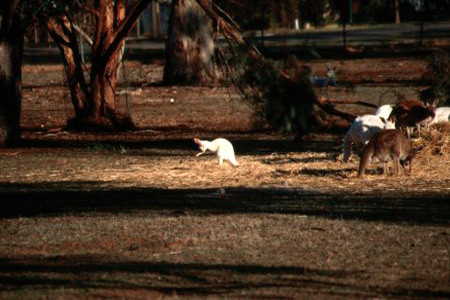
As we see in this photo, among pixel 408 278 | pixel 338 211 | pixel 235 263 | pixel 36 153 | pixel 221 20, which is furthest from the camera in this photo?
pixel 36 153

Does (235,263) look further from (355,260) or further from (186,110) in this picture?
(186,110)

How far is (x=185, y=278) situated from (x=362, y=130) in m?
7.61

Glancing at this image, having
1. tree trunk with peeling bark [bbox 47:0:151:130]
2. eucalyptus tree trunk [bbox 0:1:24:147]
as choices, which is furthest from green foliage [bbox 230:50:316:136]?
tree trunk with peeling bark [bbox 47:0:151:130]

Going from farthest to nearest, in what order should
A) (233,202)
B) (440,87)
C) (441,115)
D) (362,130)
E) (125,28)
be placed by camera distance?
(125,28), (440,87), (441,115), (362,130), (233,202)

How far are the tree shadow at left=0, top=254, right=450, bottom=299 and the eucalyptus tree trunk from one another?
39.5 feet

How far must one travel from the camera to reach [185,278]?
9.39 m

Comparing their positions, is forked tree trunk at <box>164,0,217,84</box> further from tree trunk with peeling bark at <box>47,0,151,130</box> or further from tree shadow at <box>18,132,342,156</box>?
tree shadow at <box>18,132,342,156</box>

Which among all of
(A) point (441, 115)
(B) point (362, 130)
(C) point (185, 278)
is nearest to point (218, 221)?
(C) point (185, 278)

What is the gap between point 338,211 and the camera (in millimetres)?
12883

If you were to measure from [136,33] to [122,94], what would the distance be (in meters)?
42.8

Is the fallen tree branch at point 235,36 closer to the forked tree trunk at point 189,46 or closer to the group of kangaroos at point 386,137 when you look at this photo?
the group of kangaroos at point 386,137

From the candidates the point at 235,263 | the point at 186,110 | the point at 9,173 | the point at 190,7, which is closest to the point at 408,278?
the point at 235,263

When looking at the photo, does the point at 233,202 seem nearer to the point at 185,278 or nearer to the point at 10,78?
the point at 185,278

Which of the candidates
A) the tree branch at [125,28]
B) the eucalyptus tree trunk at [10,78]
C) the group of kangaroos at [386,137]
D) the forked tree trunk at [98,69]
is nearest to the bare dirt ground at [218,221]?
the group of kangaroos at [386,137]
